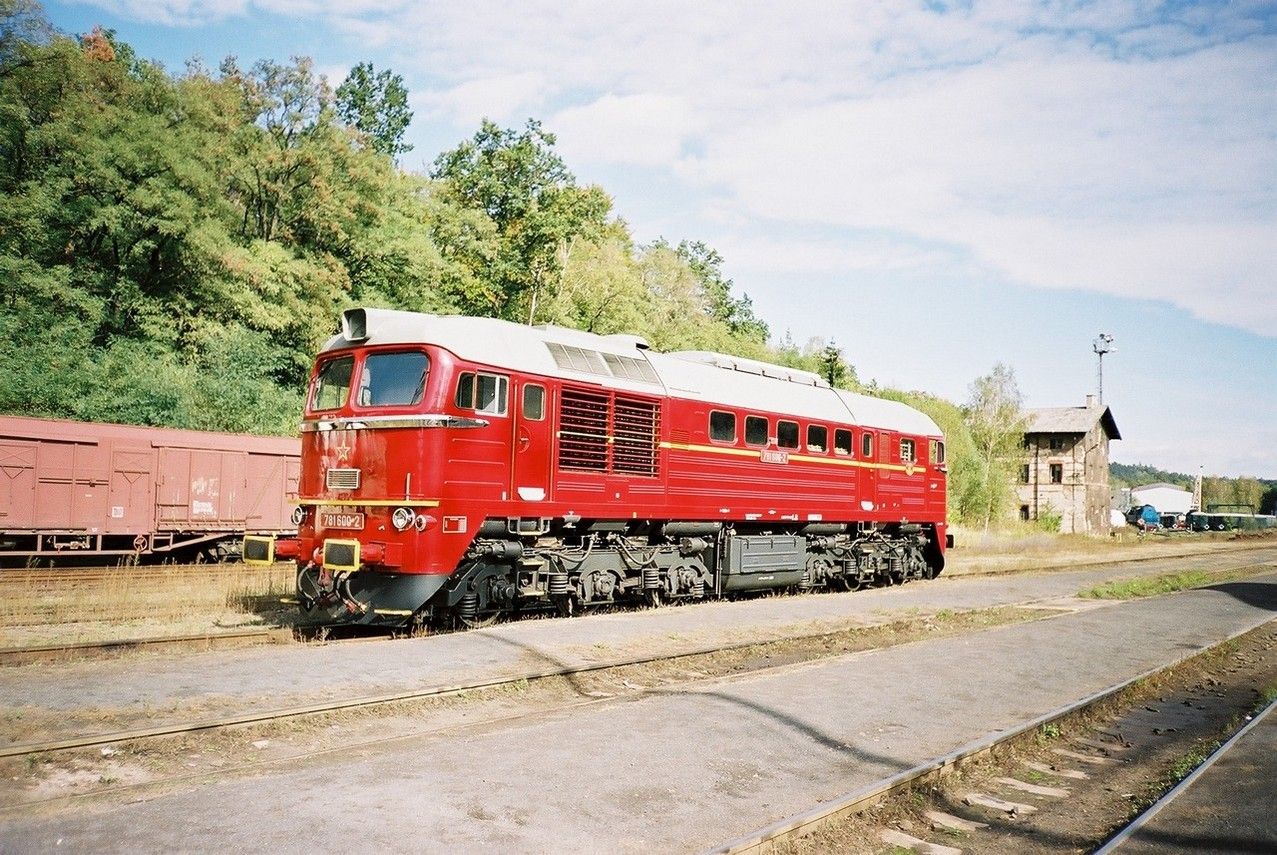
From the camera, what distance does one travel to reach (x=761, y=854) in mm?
5781

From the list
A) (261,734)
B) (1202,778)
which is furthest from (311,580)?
(1202,778)

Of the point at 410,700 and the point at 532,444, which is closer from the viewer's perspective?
the point at 410,700

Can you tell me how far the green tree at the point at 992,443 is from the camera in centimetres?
5906

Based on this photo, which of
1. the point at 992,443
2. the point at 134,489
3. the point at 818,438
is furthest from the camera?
the point at 992,443

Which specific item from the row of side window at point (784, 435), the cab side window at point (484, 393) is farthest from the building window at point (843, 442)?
the cab side window at point (484, 393)

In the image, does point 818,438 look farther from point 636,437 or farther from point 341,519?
point 341,519

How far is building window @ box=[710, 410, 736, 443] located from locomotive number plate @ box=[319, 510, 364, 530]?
22.9ft

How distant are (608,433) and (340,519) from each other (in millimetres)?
4408

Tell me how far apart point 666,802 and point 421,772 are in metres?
1.79

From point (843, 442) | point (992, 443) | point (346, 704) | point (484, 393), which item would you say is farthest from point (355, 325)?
point (992, 443)

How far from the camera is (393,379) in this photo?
12.9 metres

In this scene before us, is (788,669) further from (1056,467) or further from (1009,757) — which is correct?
(1056,467)

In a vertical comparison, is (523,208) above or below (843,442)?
above

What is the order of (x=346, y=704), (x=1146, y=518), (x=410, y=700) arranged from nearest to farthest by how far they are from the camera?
(x=346, y=704) < (x=410, y=700) < (x=1146, y=518)
